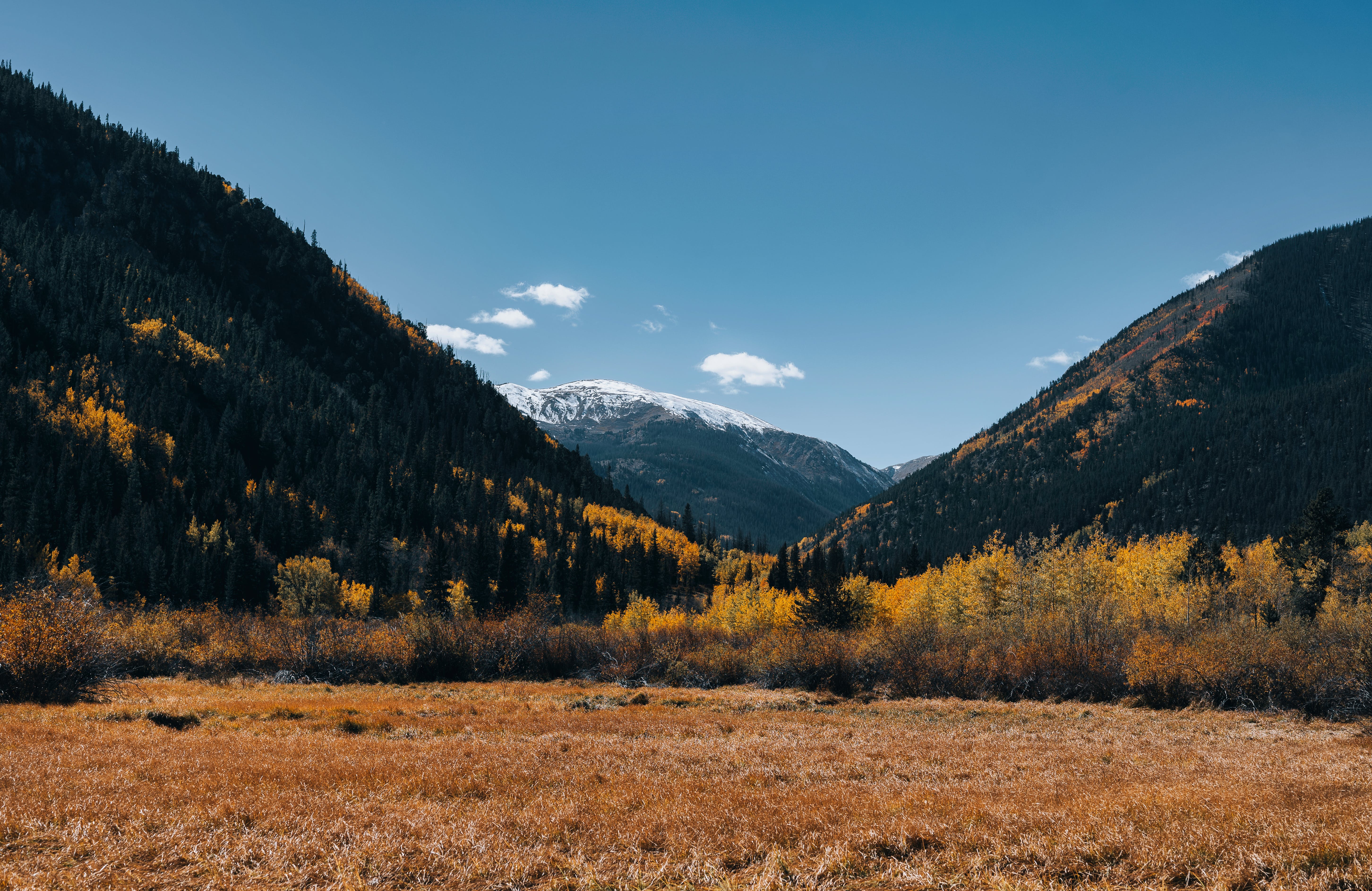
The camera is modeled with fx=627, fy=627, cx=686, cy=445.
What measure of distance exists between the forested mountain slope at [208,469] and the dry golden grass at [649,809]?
84407mm

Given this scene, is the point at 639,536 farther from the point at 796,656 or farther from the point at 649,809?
the point at 649,809

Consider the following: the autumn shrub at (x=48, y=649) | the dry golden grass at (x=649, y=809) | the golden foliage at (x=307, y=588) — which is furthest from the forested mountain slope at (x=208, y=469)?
the dry golden grass at (x=649, y=809)

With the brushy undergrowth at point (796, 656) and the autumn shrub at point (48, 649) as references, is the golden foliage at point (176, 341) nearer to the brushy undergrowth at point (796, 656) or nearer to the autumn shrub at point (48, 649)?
the brushy undergrowth at point (796, 656)

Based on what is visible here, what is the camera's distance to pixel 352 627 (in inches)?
2158

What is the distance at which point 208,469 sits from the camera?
130 m

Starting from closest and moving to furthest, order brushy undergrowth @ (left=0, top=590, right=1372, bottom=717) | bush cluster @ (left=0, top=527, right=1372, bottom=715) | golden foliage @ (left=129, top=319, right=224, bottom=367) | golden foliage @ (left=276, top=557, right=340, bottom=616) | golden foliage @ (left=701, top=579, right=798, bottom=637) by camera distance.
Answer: bush cluster @ (left=0, top=527, right=1372, bottom=715) < brushy undergrowth @ (left=0, top=590, right=1372, bottom=717) < golden foliage @ (left=701, top=579, right=798, bottom=637) < golden foliage @ (left=276, top=557, right=340, bottom=616) < golden foliage @ (left=129, top=319, right=224, bottom=367)

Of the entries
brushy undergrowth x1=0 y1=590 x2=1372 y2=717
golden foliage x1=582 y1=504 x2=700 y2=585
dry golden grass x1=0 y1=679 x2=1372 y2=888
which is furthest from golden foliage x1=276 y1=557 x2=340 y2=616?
dry golden grass x1=0 y1=679 x2=1372 y2=888

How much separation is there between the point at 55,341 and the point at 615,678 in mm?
160506

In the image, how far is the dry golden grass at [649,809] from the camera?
31.0 ft

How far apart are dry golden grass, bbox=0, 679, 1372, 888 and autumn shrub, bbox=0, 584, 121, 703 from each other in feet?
13.9

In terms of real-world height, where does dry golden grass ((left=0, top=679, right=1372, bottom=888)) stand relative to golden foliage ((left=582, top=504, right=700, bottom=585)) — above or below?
below

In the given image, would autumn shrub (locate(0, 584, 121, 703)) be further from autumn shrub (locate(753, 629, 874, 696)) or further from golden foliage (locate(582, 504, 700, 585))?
golden foliage (locate(582, 504, 700, 585))

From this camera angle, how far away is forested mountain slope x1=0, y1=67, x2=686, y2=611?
103938mm

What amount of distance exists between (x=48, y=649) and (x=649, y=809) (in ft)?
106
